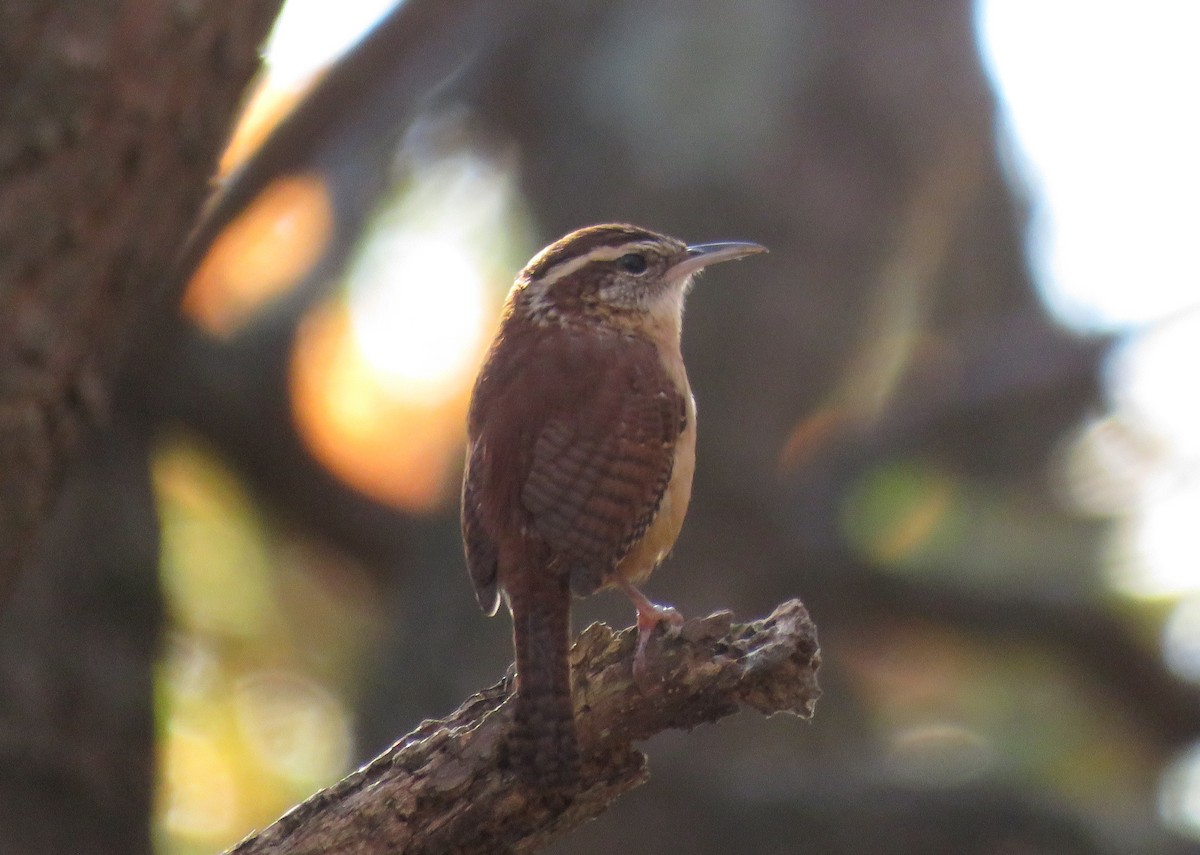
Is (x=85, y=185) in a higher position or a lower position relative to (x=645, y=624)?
higher

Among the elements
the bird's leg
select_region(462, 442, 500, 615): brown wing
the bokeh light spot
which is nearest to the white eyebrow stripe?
select_region(462, 442, 500, 615): brown wing

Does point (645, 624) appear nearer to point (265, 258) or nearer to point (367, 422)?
point (367, 422)

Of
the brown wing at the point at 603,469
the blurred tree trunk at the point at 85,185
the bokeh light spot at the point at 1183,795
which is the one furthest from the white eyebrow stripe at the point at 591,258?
the bokeh light spot at the point at 1183,795

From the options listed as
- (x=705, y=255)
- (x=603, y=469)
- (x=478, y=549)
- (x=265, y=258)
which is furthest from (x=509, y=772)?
(x=265, y=258)

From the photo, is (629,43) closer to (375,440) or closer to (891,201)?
(891,201)

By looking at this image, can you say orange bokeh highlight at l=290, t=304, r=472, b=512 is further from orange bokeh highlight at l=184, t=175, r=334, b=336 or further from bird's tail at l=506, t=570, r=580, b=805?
bird's tail at l=506, t=570, r=580, b=805

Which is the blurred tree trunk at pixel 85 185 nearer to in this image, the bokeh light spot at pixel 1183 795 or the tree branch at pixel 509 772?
the tree branch at pixel 509 772

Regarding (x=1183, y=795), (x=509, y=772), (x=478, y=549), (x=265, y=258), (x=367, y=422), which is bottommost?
(x=1183, y=795)
